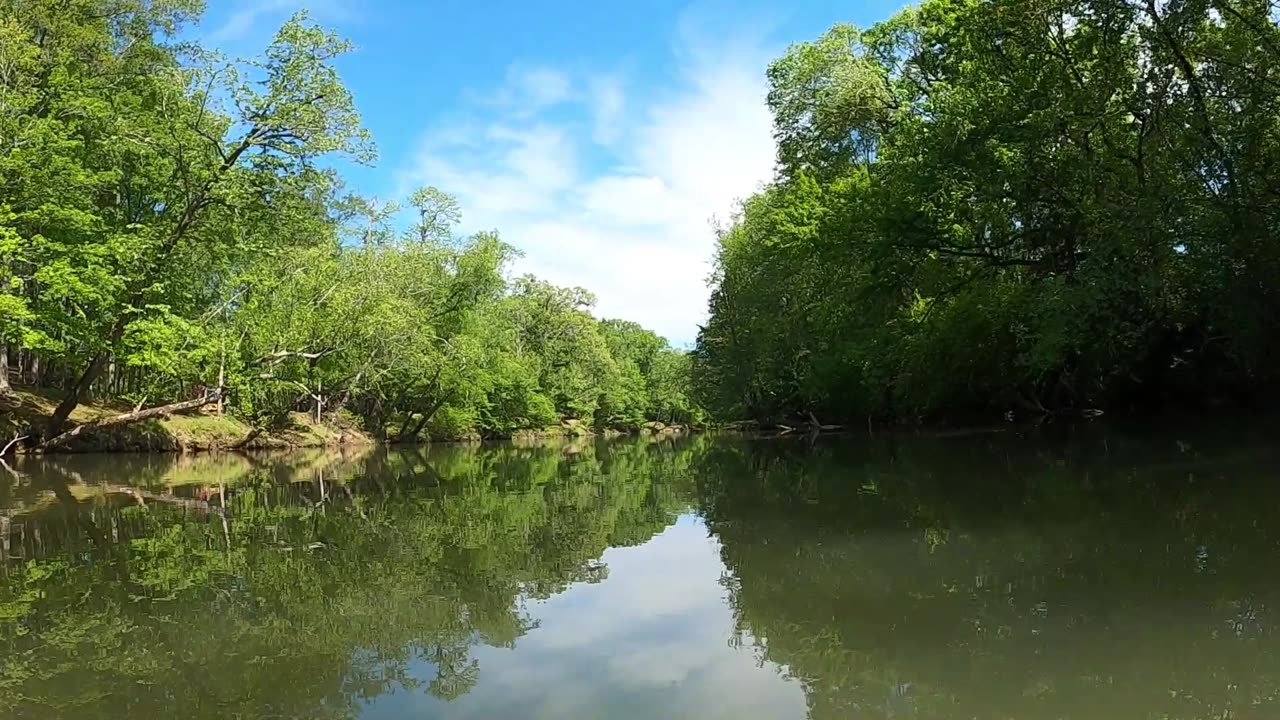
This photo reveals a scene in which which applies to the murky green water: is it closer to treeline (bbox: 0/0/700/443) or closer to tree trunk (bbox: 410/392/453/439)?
treeline (bbox: 0/0/700/443)

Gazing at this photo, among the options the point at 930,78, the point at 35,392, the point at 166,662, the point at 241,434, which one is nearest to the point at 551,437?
the point at 241,434

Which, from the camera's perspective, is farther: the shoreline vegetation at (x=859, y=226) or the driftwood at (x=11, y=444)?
the driftwood at (x=11, y=444)

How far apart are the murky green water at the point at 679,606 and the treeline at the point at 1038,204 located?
5914 mm

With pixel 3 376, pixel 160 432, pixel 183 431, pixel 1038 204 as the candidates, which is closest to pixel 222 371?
pixel 160 432

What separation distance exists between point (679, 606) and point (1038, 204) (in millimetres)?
18310

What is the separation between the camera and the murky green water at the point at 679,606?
3.78 m

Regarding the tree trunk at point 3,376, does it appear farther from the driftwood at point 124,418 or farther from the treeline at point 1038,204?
the treeline at point 1038,204

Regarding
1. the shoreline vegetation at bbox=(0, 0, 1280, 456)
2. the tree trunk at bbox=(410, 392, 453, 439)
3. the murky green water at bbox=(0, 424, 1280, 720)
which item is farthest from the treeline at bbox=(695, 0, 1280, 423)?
the tree trunk at bbox=(410, 392, 453, 439)

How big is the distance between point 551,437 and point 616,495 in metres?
45.2

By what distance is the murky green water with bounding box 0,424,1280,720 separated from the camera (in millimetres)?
3783

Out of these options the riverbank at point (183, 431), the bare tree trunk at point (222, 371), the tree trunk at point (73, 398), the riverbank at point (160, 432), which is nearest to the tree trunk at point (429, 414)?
the riverbank at point (183, 431)

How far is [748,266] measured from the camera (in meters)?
41.8

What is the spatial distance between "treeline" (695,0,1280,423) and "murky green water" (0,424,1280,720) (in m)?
5.91

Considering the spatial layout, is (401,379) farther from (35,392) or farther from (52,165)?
(52,165)
